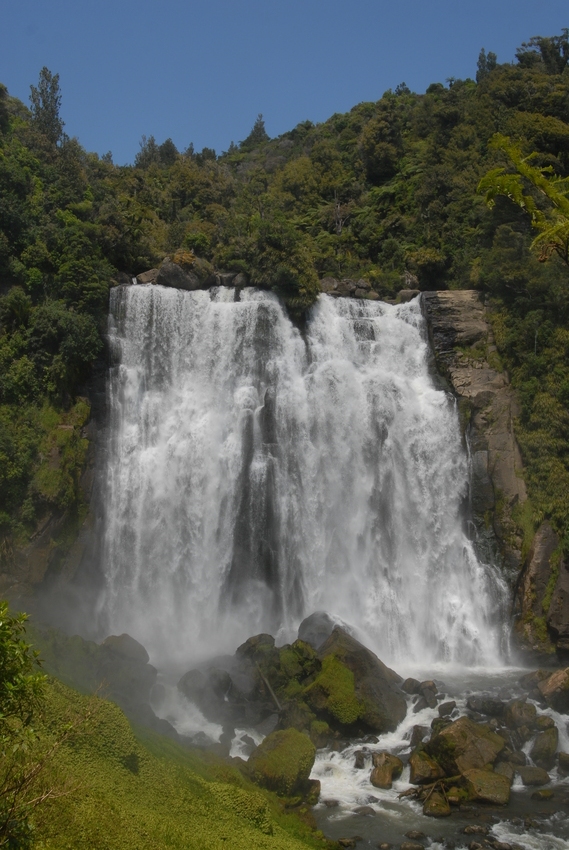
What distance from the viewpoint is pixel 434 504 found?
3000cm

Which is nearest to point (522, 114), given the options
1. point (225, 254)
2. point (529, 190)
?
point (529, 190)

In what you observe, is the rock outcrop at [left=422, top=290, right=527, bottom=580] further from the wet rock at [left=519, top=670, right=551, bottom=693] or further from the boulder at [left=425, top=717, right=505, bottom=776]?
the boulder at [left=425, top=717, right=505, bottom=776]

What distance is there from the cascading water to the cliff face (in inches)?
35.3

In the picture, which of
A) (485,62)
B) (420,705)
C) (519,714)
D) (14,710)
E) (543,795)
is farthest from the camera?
(485,62)

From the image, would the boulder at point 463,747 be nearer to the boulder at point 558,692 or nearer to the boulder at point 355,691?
the boulder at point 355,691

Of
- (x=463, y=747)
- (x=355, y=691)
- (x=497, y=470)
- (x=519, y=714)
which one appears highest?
(x=497, y=470)

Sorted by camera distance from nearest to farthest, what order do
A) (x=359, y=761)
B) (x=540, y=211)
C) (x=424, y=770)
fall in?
(x=424, y=770) < (x=359, y=761) < (x=540, y=211)

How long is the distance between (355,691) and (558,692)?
655 centimetres

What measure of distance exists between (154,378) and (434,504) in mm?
13887

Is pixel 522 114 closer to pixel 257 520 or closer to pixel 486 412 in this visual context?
pixel 486 412

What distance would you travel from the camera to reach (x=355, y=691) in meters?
21.1

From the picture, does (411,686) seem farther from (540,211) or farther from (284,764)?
(540,211)

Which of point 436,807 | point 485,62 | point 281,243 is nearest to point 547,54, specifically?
point 485,62

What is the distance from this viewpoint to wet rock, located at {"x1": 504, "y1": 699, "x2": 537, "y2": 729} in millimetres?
20359
